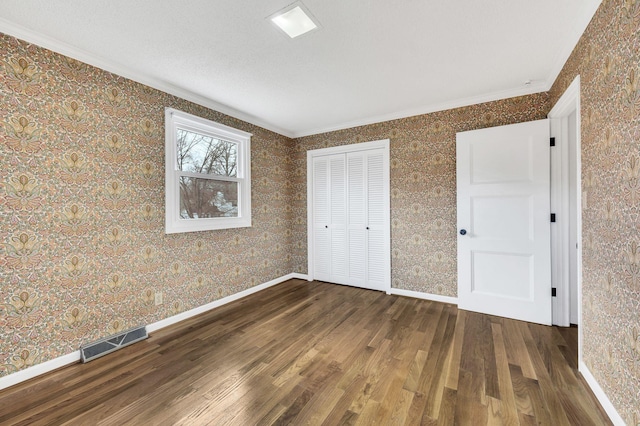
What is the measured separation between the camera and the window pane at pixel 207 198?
9.64ft

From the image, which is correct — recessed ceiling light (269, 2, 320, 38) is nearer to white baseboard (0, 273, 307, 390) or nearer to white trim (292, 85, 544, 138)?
white trim (292, 85, 544, 138)

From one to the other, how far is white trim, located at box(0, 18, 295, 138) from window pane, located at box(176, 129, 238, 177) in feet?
1.27

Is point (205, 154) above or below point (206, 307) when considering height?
above

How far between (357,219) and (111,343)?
10.2 ft

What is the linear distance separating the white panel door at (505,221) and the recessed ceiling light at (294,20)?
→ 2149mm

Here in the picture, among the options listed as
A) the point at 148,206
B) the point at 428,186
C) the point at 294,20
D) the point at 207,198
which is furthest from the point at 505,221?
the point at 148,206

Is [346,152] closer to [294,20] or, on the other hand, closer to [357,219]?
[357,219]

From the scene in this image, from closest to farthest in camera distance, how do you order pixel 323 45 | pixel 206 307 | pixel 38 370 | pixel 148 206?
pixel 38 370
pixel 323 45
pixel 148 206
pixel 206 307

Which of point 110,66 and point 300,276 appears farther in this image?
point 300,276

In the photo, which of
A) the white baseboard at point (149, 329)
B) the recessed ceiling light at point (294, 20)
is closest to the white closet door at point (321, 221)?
the white baseboard at point (149, 329)

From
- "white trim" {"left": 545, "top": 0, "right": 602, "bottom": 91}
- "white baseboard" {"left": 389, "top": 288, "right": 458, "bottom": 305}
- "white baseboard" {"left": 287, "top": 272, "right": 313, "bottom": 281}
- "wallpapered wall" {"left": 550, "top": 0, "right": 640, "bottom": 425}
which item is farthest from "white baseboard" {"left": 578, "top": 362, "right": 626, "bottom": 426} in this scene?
"white baseboard" {"left": 287, "top": 272, "right": 313, "bottom": 281}

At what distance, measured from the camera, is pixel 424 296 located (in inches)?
135

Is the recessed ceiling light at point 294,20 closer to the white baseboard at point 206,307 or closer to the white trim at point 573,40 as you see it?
the white trim at point 573,40

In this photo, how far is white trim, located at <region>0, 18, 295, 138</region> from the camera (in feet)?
5.98
